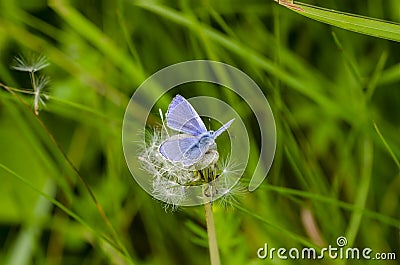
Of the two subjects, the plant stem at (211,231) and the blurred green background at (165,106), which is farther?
the blurred green background at (165,106)

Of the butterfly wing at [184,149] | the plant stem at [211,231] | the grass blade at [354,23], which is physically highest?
the grass blade at [354,23]

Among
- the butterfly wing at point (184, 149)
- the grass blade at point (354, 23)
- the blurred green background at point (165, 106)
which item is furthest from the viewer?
the blurred green background at point (165, 106)

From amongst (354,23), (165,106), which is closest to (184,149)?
(354,23)

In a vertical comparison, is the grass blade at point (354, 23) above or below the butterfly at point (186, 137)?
above

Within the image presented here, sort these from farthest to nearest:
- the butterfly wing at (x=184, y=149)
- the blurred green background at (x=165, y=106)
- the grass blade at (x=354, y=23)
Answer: the blurred green background at (x=165, y=106)
the grass blade at (x=354, y=23)
the butterfly wing at (x=184, y=149)

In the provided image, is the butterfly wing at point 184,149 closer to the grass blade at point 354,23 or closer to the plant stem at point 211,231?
the plant stem at point 211,231

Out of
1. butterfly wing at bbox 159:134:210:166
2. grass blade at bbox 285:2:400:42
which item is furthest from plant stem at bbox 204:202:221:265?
grass blade at bbox 285:2:400:42

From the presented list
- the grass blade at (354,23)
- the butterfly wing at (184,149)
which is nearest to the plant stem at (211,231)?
the butterfly wing at (184,149)

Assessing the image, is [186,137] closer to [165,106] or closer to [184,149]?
[184,149]
